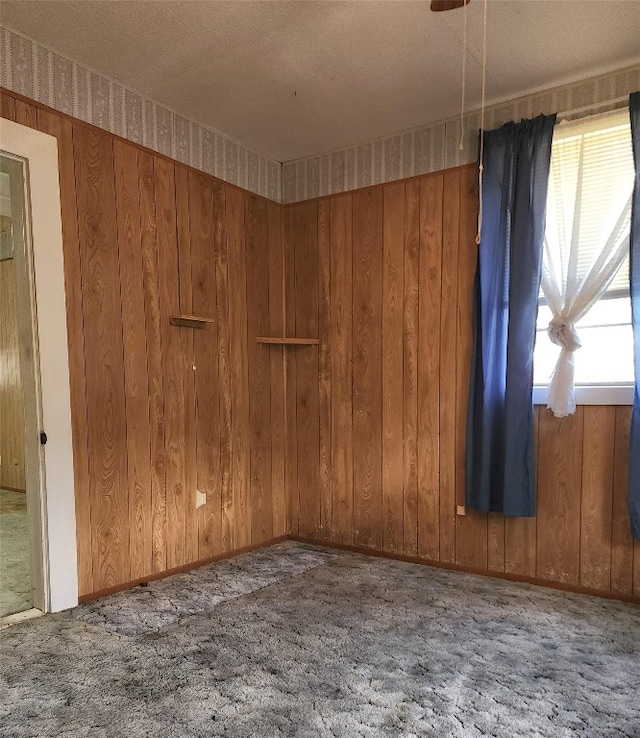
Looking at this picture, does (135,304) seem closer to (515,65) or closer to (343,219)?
(343,219)

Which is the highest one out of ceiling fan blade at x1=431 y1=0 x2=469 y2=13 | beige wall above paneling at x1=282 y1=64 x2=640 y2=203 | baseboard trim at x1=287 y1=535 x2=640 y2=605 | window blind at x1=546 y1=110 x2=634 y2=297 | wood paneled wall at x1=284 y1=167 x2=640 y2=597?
ceiling fan blade at x1=431 y1=0 x2=469 y2=13

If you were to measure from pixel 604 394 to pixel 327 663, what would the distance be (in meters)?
1.85

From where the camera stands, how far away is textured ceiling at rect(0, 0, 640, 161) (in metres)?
2.26

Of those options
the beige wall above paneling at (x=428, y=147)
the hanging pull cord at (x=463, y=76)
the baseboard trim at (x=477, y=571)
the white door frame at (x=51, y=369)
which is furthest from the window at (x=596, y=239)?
the white door frame at (x=51, y=369)

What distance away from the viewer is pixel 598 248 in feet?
9.14

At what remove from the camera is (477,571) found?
3152 millimetres

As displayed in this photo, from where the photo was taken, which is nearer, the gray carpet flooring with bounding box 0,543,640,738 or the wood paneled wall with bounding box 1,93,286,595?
the gray carpet flooring with bounding box 0,543,640,738

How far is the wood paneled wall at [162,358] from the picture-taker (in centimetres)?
272

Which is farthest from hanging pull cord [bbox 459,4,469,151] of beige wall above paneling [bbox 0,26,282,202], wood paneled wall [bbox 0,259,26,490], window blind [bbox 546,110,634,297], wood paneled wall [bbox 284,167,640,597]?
wood paneled wall [bbox 0,259,26,490]

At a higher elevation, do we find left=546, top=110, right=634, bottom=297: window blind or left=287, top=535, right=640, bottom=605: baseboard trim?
left=546, top=110, right=634, bottom=297: window blind

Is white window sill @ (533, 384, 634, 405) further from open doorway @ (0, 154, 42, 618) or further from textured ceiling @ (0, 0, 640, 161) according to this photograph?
open doorway @ (0, 154, 42, 618)

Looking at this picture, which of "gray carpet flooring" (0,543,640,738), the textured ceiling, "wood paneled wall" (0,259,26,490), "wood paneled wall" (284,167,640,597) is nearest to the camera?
"gray carpet flooring" (0,543,640,738)

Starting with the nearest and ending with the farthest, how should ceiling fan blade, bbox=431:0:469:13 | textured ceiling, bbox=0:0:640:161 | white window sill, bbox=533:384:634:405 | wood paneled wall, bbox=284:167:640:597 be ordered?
ceiling fan blade, bbox=431:0:469:13, textured ceiling, bbox=0:0:640:161, white window sill, bbox=533:384:634:405, wood paneled wall, bbox=284:167:640:597

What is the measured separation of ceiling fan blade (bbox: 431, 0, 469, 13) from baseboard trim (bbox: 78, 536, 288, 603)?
304 centimetres
